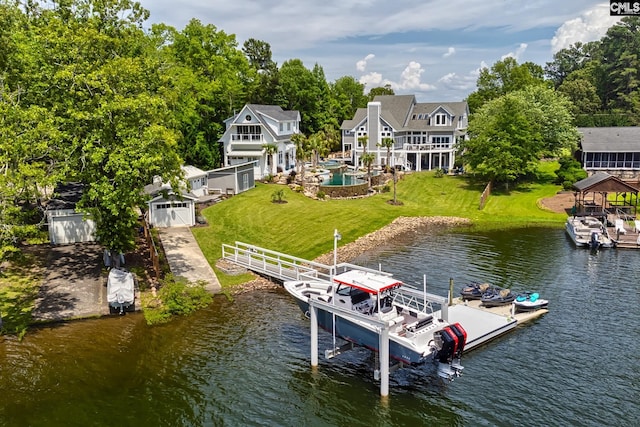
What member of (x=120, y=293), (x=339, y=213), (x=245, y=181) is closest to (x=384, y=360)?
(x=120, y=293)

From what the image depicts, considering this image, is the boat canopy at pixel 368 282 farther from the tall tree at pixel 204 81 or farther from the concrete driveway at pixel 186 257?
the tall tree at pixel 204 81

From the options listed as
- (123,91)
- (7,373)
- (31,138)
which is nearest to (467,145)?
(123,91)

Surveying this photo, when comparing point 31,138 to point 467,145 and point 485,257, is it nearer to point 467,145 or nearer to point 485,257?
point 485,257

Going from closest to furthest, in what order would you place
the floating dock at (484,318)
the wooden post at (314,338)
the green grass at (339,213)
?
the wooden post at (314,338) < the floating dock at (484,318) < the green grass at (339,213)

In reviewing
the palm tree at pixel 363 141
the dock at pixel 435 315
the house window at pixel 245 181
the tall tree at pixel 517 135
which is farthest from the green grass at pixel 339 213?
the palm tree at pixel 363 141

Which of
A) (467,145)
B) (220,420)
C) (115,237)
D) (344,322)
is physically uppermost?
(467,145)

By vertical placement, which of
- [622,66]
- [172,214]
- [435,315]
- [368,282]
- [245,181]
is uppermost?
[622,66]

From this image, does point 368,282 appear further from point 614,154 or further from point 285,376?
point 614,154
